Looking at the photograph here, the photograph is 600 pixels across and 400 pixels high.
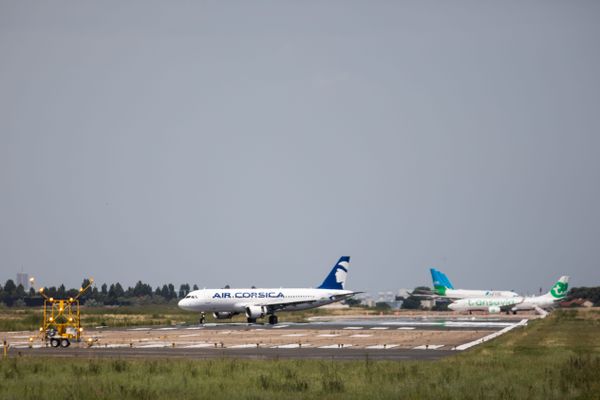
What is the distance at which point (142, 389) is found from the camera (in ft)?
75.7

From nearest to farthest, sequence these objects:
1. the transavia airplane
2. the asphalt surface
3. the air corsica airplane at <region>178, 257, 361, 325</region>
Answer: the asphalt surface
the air corsica airplane at <region>178, 257, 361, 325</region>
the transavia airplane

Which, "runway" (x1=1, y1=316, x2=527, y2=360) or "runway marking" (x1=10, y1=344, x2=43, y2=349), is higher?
"runway marking" (x1=10, y1=344, x2=43, y2=349)

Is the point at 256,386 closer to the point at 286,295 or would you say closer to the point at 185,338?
the point at 185,338

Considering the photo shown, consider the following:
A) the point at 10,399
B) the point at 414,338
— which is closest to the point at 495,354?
the point at 414,338

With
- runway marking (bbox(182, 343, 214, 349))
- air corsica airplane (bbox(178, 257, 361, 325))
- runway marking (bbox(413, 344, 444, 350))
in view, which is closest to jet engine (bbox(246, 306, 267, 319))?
air corsica airplane (bbox(178, 257, 361, 325))

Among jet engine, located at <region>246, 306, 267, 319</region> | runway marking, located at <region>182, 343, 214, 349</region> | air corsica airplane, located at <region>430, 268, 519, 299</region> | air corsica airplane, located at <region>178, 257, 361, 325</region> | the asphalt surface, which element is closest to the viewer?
runway marking, located at <region>182, 343, 214, 349</region>

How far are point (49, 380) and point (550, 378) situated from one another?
14922 mm

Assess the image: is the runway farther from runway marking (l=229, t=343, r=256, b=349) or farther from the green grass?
the green grass

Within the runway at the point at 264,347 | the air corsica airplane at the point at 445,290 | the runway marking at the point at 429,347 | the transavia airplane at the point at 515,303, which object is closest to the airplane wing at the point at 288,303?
the runway at the point at 264,347

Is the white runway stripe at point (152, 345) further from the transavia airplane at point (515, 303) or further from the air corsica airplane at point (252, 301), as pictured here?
the transavia airplane at point (515, 303)

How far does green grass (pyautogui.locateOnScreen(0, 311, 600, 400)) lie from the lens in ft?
73.8

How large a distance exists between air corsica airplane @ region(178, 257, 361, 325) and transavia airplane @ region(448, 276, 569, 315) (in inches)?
2190

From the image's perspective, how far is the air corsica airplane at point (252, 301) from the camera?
8331 cm

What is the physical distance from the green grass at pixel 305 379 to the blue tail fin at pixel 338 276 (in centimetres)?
5787
